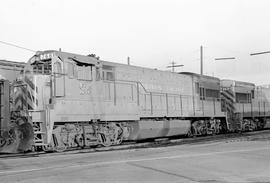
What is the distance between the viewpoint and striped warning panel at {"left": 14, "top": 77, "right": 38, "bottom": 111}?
41.9 feet

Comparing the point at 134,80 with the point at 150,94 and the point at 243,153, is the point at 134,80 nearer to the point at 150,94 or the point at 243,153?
the point at 150,94

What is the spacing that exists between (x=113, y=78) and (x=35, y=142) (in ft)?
15.3

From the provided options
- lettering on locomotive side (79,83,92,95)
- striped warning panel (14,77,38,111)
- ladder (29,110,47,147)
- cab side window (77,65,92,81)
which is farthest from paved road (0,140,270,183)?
cab side window (77,65,92,81)

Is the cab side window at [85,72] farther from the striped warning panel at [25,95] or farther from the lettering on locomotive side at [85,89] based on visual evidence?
the striped warning panel at [25,95]

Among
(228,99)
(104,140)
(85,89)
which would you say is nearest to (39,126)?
(85,89)

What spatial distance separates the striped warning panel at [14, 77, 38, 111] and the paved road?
312 centimetres

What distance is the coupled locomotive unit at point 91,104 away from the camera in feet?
41.4

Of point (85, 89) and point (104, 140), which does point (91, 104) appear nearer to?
point (85, 89)

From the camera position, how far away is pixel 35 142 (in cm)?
1231

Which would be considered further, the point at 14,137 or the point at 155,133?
the point at 155,133

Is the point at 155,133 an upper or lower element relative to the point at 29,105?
lower

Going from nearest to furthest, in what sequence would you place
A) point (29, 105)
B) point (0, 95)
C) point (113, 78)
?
point (0, 95) → point (29, 105) → point (113, 78)

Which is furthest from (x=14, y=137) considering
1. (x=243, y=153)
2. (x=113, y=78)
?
(x=243, y=153)

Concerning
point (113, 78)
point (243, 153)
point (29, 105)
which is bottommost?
point (243, 153)
